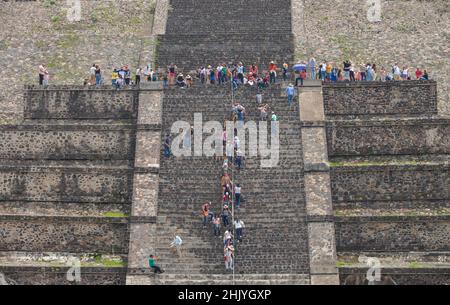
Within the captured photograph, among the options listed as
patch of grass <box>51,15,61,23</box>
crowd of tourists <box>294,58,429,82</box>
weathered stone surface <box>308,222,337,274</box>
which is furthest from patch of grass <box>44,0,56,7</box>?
weathered stone surface <box>308,222,337,274</box>

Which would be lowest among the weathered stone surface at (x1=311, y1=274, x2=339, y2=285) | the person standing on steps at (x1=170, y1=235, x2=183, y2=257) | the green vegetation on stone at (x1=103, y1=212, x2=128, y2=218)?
the weathered stone surface at (x1=311, y1=274, x2=339, y2=285)

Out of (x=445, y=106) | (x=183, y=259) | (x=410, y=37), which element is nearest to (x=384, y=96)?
(x=445, y=106)

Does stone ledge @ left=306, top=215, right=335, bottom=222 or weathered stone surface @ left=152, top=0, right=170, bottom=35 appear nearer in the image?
stone ledge @ left=306, top=215, right=335, bottom=222

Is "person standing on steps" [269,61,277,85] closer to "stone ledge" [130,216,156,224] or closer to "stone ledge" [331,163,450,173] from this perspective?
"stone ledge" [331,163,450,173]

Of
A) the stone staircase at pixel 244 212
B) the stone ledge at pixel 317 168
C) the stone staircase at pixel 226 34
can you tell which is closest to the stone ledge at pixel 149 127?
the stone staircase at pixel 244 212

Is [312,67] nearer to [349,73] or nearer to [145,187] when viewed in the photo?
[349,73]

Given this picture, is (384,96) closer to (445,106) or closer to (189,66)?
(445,106)

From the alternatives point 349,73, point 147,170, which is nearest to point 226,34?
point 349,73
